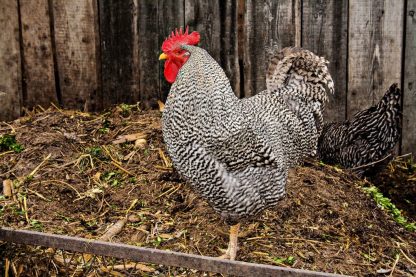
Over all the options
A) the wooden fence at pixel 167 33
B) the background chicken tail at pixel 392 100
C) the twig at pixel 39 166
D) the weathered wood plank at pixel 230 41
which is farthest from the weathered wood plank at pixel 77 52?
the background chicken tail at pixel 392 100

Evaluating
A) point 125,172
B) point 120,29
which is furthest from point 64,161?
point 120,29

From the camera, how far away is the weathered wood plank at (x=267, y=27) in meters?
6.33

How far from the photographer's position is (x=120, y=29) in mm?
6566

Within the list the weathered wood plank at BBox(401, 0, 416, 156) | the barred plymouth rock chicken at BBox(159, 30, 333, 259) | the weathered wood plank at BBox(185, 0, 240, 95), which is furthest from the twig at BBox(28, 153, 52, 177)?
the weathered wood plank at BBox(401, 0, 416, 156)

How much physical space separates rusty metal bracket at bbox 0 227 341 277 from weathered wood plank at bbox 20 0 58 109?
310 centimetres

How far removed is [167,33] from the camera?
6492mm

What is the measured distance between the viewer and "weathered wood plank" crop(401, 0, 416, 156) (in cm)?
628

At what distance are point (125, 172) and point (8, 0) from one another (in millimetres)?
2345

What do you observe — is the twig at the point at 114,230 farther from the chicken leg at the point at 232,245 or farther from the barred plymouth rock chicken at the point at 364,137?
the barred plymouth rock chicken at the point at 364,137

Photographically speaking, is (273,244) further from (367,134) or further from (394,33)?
(394,33)

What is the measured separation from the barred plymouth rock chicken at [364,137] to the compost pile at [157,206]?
0.49 m

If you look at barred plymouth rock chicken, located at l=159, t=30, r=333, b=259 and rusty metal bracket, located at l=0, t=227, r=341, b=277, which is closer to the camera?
rusty metal bracket, located at l=0, t=227, r=341, b=277

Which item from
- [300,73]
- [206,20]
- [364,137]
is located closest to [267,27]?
[206,20]

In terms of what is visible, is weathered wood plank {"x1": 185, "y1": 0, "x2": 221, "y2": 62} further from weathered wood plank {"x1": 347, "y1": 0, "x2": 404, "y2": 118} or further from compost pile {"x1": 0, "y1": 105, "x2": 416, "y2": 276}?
weathered wood plank {"x1": 347, "y1": 0, "x2": 404, "y2": 118}
